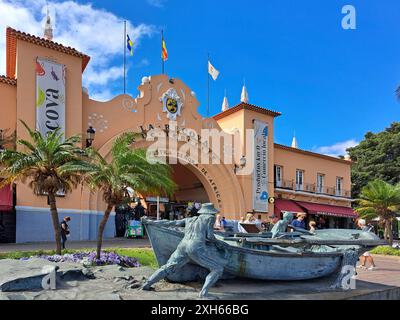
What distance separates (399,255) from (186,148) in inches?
486

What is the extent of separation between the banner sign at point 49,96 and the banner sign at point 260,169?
12.8 metres

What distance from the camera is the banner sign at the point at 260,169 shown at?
27.4 meters

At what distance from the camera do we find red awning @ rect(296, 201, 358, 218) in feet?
99.4

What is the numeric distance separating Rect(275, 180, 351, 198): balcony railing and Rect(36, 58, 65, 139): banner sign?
1583cm

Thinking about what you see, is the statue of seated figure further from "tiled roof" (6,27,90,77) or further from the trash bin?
"tiled roof" (6,27,90,77)

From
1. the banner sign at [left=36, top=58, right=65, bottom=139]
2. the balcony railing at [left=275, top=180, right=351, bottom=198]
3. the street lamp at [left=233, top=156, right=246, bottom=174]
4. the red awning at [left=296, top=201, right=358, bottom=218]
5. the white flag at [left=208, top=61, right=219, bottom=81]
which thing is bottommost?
the red awning at [left=296, top=201, right=358, bottom=218]

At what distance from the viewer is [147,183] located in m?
13.0

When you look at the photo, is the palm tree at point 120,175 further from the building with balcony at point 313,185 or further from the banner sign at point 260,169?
the building with balcony at point 313,185

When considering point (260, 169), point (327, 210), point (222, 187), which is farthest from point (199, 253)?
point (327, 210)

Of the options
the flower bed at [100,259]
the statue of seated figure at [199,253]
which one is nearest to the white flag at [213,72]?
the flower bed at [100,259]

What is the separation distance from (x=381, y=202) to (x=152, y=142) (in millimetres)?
12464

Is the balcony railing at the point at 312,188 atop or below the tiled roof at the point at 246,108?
below

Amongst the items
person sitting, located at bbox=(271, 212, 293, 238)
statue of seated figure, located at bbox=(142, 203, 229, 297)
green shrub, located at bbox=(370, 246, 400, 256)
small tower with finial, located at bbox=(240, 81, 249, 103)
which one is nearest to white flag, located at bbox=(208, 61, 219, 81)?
small tower with finial, located at bbox=(240, 81, 249, 103)
